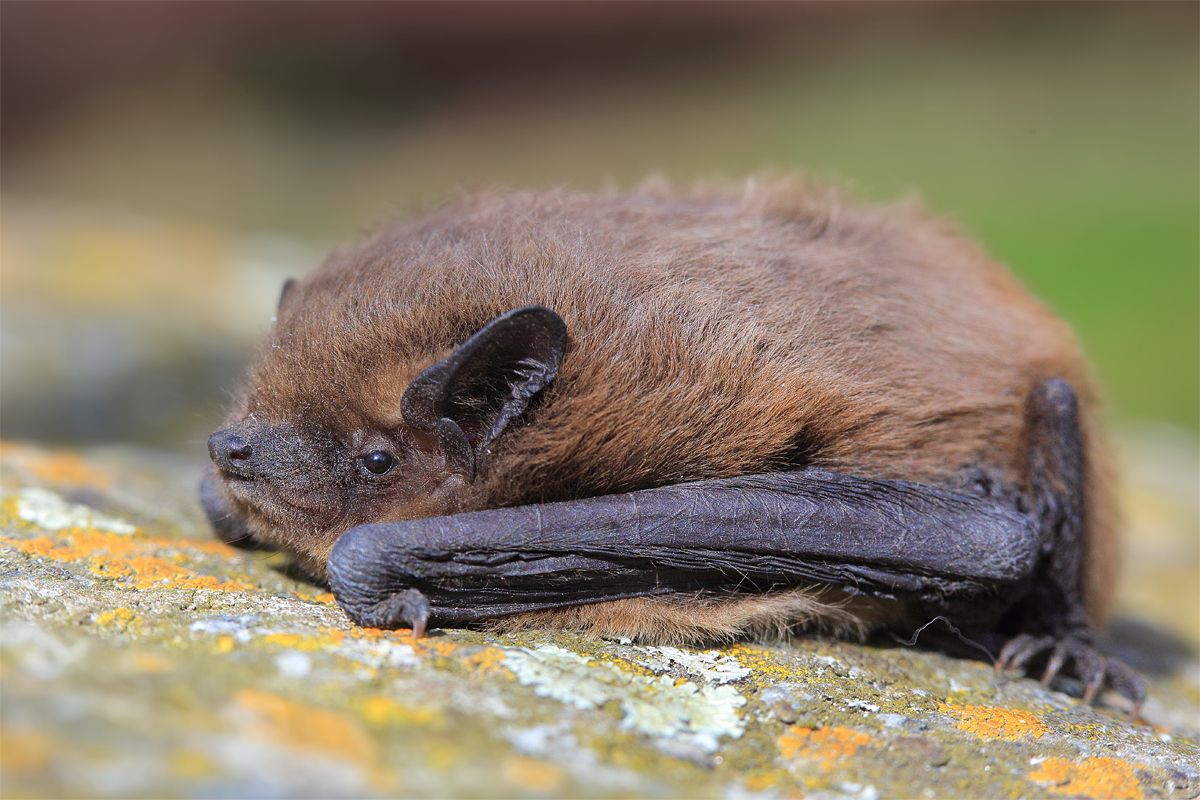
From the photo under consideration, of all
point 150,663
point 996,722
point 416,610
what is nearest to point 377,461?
point 416,610

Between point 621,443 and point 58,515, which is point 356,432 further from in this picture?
point 58,515

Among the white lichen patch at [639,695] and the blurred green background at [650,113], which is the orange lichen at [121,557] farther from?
the blurred green background at [650,113]

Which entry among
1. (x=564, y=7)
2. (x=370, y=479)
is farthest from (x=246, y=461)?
(x=564, y=7)

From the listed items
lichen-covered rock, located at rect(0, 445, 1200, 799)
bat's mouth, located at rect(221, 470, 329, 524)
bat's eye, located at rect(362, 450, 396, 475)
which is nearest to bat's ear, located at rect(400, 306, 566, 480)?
bat's eye, located at rect(362, 450, 396, 475)

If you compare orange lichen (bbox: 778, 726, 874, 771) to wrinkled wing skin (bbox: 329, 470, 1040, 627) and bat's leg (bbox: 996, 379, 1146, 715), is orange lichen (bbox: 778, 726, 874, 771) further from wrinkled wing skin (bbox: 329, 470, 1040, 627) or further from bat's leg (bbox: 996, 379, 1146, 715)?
bat's leg (bbox: 996, 379, 1146, 715)

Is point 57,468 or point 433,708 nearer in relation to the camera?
point 433,708

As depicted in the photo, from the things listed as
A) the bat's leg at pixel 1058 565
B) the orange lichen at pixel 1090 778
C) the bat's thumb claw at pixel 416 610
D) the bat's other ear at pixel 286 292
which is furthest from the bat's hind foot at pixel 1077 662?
the bat's other ear at pixel 286 292
